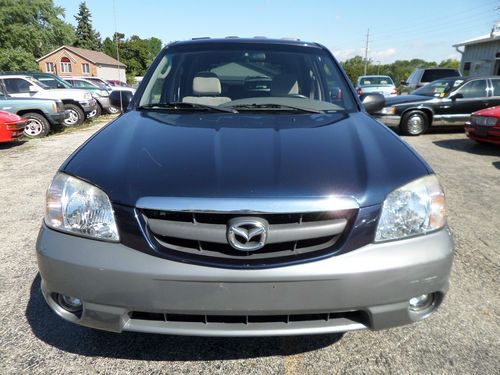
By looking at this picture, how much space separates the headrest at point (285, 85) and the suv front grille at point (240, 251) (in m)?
1.75

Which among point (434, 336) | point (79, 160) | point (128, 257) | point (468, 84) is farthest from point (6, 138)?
point (468, 84)

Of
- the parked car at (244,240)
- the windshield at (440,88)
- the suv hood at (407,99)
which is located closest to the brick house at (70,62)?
the windshield at (440,88)

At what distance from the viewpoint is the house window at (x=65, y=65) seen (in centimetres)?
5638

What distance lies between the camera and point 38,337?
2.26 m

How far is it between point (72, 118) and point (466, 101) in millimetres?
11243

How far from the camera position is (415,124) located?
33.5 ft

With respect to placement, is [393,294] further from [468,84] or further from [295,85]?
[468,84]

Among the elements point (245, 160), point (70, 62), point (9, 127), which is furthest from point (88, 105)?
point (70, 62)

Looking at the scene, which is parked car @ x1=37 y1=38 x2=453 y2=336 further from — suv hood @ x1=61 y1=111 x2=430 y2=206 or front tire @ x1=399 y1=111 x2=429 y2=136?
front tire @ x1=399 y1=111 x2=429 y2=136

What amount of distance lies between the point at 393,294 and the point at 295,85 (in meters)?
2.02

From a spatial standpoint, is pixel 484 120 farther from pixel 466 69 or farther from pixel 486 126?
pixel 466 69

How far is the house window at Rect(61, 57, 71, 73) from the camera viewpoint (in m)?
56.4

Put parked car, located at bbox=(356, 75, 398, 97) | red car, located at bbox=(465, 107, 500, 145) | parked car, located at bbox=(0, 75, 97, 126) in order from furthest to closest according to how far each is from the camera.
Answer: parked car, located at bbox=(356, 75, 398, 97)
parked car, located at bbox=(0, 75, 97, 126)
red car, located at bbox=(465, 107, 500, 145)

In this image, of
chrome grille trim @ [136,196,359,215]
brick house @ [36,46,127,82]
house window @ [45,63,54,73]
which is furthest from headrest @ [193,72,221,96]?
house window @ [45,63,54,73]
